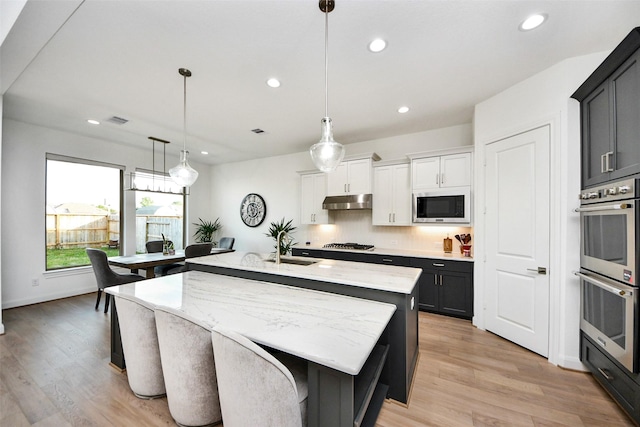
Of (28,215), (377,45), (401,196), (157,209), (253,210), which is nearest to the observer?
(377,45)

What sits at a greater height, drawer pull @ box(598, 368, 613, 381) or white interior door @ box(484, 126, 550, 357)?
white interior door @ box(484, 126, 550, 357)

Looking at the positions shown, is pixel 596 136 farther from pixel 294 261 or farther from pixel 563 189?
pixel 294 261

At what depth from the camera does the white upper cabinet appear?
14.2 feet

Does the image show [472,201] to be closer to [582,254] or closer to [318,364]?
[582,254]

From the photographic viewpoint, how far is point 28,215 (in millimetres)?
3979

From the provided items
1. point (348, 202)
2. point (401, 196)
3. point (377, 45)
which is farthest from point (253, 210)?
point (377, 45)

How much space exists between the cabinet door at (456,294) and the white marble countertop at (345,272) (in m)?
1.41

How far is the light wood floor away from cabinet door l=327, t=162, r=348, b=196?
2563 mm

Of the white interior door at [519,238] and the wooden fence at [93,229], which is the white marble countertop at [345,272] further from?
the wooden fence at [93,229]

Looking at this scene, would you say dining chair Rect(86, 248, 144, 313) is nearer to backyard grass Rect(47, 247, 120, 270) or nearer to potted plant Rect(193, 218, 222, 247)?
backyard grass Rect(47, 247, 120, 270)

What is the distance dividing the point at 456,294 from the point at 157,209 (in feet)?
19.5

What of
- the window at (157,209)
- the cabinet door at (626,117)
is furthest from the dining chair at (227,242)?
the cabinet door at (626,117)

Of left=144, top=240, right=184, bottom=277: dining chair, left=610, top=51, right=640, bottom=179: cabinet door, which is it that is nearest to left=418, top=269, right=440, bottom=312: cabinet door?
left=610, top=51, right=640, bottom=179: cabinet door

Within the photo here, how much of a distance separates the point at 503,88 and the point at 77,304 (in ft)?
21.3
